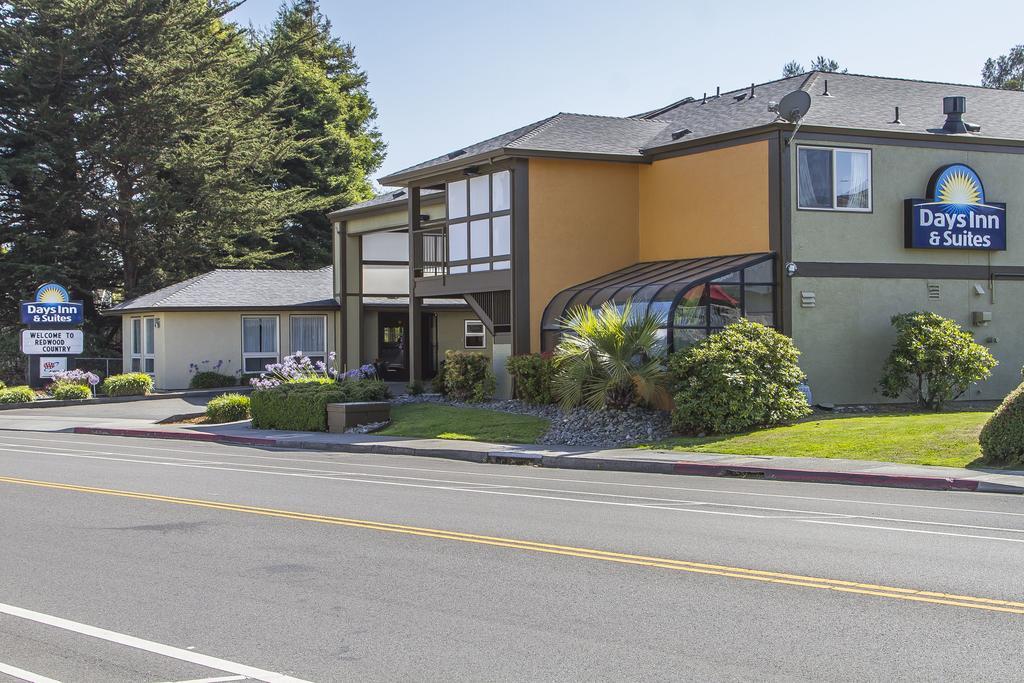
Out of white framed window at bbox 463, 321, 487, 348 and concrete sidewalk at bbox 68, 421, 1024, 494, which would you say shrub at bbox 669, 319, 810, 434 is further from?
white framed window at bbox 463, 321, 487, 348

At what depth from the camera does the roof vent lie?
2656 centimetres

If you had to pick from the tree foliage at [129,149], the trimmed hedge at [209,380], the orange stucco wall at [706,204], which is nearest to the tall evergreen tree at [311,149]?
the tree foliage at [129,149]

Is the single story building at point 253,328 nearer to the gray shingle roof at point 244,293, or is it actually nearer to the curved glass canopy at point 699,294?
the gray shingle roof at point 244,293

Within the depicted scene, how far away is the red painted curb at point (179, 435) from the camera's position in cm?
2561

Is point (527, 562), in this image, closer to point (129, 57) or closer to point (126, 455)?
point (126, 455)

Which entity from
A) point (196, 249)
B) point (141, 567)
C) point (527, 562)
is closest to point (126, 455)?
point (141, 567)

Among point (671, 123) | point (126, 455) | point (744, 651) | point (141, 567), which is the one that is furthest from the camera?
point (671, 123)

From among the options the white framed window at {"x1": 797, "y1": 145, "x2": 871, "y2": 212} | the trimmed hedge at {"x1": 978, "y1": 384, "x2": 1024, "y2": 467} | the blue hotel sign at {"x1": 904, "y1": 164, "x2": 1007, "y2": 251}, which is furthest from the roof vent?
the trimmed hedge at {"x1": 978, "y1": 384, "x2": 1024, "y2": 467}

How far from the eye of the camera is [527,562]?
962 cm

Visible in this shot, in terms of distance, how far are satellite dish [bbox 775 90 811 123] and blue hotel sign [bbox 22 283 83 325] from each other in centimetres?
2552

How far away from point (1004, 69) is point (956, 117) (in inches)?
2181

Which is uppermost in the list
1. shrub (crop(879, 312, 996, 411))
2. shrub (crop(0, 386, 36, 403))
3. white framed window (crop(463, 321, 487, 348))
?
white framed window (crop(463, 321, 487, 348))

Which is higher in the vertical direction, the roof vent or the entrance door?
the roof vent

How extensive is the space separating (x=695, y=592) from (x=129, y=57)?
156ft
